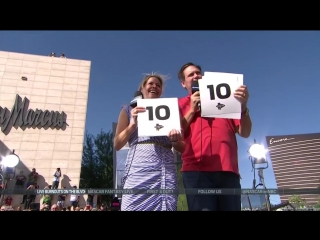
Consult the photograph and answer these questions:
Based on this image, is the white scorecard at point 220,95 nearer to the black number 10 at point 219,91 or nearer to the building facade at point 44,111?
the black number 10 at point 219,91

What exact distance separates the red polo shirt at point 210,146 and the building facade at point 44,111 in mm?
6775

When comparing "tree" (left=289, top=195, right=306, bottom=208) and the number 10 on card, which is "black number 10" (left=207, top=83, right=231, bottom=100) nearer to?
the number 10 on card

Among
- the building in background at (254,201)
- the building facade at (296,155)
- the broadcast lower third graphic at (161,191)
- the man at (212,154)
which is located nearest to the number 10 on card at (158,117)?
the man at (212,154)

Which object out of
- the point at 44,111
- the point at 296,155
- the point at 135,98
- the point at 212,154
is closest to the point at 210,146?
the point at 212,154

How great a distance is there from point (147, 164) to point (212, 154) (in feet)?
1.09

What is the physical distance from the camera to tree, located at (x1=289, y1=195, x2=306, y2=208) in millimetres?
1190

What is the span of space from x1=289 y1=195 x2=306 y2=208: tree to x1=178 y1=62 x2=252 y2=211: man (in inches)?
10.2

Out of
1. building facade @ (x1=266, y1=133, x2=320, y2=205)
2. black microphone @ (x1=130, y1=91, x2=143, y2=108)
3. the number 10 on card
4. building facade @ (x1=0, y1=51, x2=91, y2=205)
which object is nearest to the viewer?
the number 10 on card

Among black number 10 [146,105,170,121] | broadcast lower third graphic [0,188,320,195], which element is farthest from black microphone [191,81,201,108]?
broadcast lower third graphic [0,188,320,195]

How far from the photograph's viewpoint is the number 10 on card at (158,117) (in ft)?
4.03
